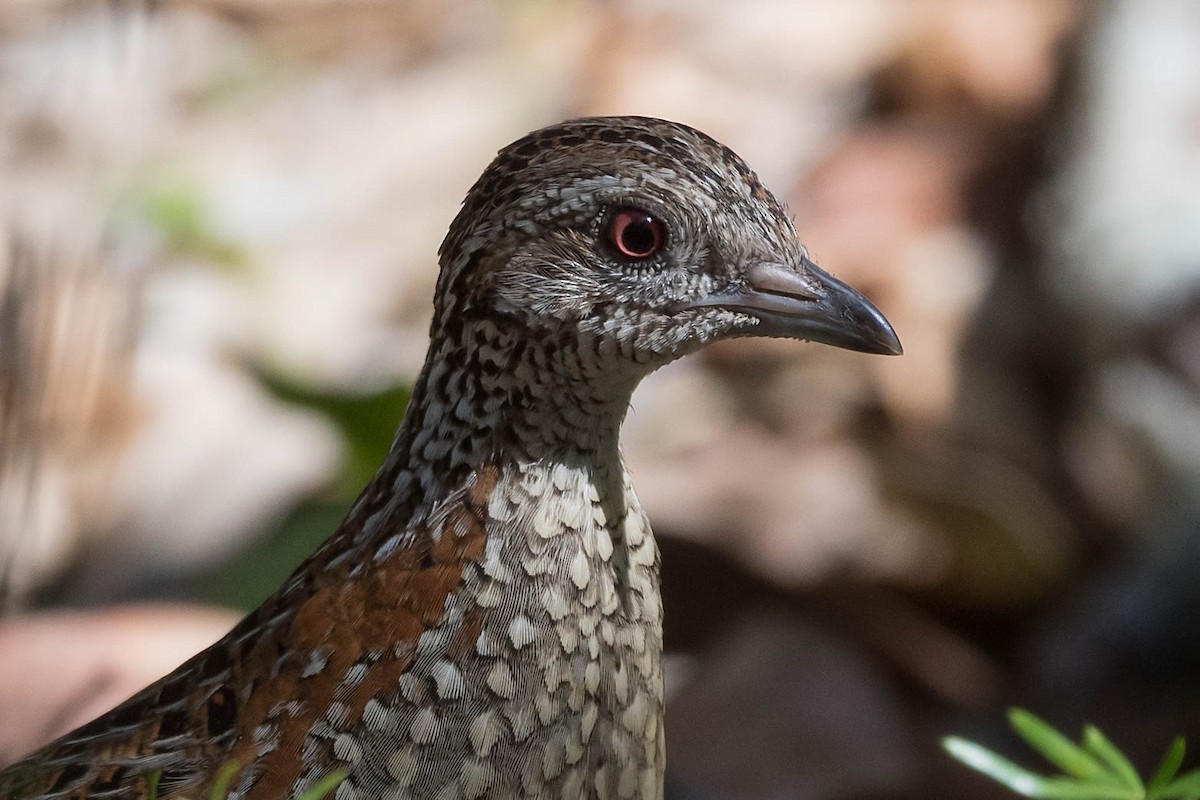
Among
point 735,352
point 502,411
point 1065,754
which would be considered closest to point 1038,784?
point 1065,754

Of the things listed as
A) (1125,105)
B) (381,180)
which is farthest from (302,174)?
(1125,105)

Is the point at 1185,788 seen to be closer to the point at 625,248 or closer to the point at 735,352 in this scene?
the point at 625,248

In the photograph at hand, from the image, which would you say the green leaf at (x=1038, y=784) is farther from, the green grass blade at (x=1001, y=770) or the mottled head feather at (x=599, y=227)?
the mottled head feather at (x=599, y=227)

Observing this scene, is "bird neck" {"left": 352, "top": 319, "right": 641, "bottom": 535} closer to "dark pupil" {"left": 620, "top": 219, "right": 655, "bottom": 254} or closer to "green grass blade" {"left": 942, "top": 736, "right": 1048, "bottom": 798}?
"dark pupil" {"left": 620, "top": 219, "right": 655, "bottom": 254}

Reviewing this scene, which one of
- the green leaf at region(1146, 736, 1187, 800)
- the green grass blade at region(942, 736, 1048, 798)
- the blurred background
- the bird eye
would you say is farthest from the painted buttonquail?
the blurred background

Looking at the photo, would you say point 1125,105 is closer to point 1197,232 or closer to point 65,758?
point 1197,232

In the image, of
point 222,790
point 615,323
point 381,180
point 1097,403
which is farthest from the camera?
point 381,180

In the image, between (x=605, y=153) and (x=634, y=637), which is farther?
(x=634, y=637)
